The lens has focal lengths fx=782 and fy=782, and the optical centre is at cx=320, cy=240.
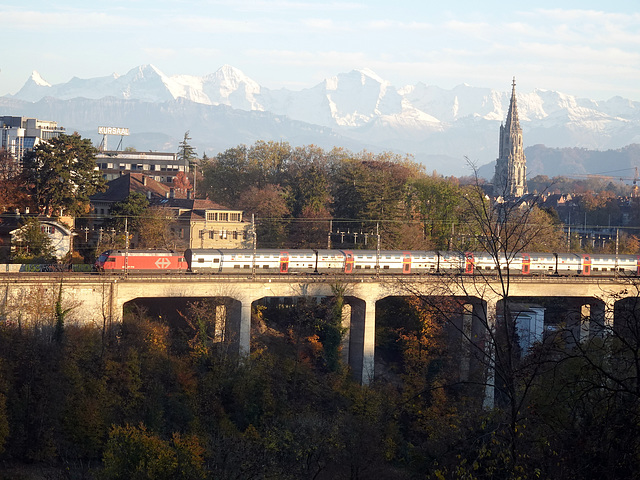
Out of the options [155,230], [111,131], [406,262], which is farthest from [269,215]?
[111,131]

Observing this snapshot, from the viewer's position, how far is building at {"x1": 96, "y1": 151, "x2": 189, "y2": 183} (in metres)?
137

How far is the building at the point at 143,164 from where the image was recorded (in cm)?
13662

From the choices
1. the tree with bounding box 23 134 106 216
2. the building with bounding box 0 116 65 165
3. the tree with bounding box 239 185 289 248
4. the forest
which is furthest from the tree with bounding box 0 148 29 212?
the building with bounding box 0 116 65 165

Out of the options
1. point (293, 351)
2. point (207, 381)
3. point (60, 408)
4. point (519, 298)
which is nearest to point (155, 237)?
point (293, 351)

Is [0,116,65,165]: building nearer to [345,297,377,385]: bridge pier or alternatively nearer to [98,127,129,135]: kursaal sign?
[98,127,129,135]: kursaal sign

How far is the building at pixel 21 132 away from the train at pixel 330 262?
11927 centimetres

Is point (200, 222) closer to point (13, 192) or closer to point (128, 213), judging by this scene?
point (128, 213)

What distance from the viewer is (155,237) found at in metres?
74.1

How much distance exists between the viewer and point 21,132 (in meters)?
174

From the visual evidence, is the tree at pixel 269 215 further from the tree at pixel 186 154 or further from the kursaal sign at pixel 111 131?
the kursaal sign at pixel 111 131

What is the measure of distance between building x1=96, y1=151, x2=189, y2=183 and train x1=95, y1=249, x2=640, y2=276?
75.5 metres

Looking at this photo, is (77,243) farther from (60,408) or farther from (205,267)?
(60,408)

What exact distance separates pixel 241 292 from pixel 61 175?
23950 millimetres

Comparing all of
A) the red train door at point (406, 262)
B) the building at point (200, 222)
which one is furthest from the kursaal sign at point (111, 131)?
the red train door at point (406, 262)
